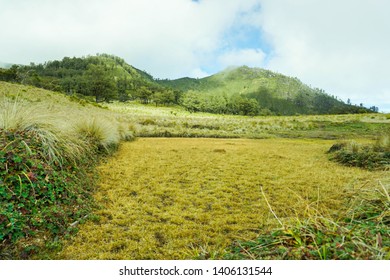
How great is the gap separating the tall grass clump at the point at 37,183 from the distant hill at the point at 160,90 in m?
1.36

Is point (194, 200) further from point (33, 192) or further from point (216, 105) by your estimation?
point (216, 105)

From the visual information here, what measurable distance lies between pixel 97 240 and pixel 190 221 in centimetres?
104

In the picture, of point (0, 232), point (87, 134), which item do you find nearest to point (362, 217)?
point (0, 232)

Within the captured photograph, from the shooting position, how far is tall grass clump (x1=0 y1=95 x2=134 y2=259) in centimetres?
207

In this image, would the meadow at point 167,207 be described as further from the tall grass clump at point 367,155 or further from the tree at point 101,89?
the tree at point 101,89

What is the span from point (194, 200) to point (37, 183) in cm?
204

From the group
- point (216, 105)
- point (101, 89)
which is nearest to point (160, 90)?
point (216, 105)

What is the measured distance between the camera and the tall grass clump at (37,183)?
2.07 meters

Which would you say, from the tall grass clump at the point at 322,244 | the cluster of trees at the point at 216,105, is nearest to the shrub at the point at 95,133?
the tall grass clump at the point at 322,244

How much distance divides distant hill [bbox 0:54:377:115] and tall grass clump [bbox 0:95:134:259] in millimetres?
1359

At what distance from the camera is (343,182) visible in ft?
13.8

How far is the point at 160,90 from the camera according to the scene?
80750mm

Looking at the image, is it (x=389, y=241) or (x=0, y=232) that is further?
(x=0, y=232)
